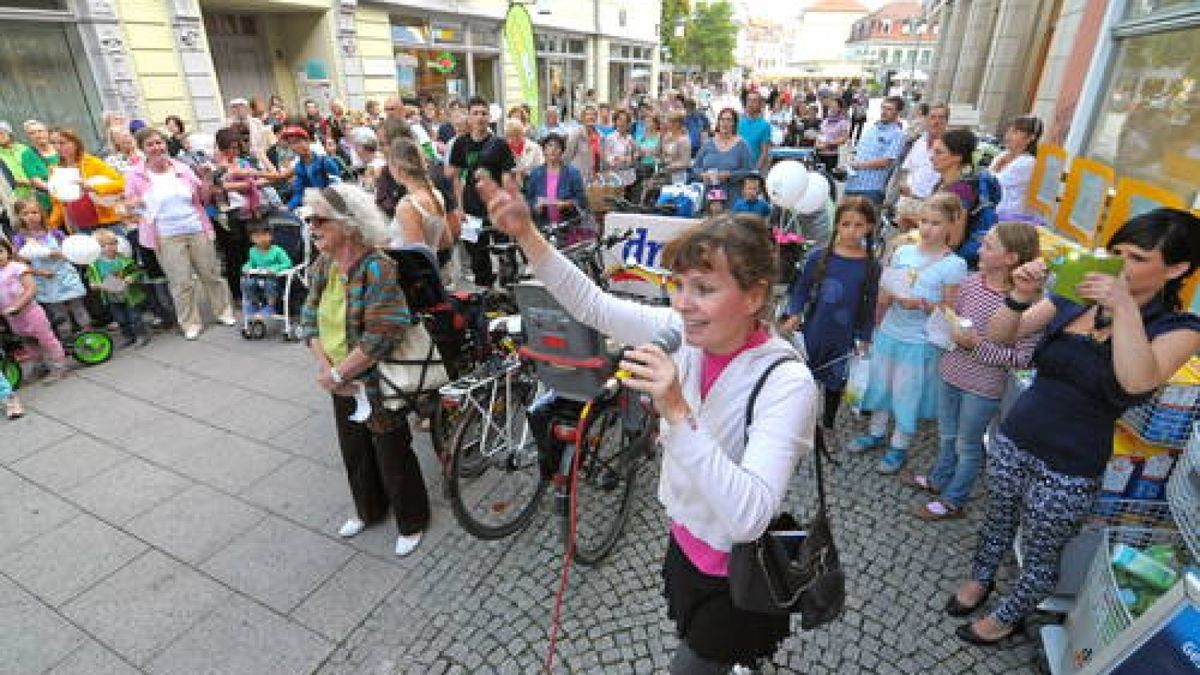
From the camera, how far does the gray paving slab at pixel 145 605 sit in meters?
2.69

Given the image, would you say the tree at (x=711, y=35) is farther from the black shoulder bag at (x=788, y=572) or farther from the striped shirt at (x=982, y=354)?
the black shoulder bag at (x=788, y=572)

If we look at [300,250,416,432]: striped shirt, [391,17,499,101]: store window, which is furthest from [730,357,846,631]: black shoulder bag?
[391,17,499,101]: store window

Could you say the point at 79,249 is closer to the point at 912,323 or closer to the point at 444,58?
the point at 912,323

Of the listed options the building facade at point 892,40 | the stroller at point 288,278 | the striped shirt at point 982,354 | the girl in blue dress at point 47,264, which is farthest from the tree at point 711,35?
the striped shirt at point 982,354

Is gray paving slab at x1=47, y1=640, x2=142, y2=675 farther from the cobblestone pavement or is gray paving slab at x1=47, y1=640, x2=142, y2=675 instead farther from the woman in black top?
the woman in black top

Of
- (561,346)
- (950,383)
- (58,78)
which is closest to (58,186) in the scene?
(58,78)

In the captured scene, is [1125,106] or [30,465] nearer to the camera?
[30,465]

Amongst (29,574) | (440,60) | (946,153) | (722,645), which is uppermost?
(440,60)

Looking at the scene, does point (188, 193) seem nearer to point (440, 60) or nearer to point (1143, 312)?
point (1143, 312)

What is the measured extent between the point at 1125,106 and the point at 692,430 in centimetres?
591

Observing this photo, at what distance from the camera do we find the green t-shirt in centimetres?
281

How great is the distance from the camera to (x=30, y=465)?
3.96 meters

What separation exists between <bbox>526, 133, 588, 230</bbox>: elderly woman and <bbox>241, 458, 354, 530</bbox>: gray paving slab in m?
3.49

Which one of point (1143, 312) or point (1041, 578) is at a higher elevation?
point (1143, 312)
